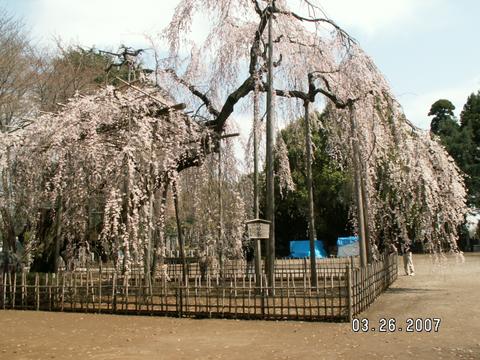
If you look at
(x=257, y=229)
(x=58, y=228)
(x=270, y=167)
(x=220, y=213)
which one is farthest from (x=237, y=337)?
(x=58, y=228)

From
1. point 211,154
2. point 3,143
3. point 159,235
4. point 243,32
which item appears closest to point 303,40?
point 243,32

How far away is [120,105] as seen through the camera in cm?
1093

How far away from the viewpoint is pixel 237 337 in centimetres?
775

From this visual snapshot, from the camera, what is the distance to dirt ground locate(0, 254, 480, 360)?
21.4 feet

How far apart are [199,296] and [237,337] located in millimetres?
2345

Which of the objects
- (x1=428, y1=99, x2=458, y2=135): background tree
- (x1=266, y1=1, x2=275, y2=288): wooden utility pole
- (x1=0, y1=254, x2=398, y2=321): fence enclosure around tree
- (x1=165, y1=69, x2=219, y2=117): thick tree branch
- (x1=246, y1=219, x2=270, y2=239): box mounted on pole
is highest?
(x1=428, y1=99, x2=458, y2=135): background tree

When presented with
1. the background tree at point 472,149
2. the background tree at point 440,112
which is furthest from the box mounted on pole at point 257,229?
the background tree at point 440,112

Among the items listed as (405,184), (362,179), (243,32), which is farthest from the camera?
(362,179)

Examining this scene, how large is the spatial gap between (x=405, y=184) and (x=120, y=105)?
26.0 feet

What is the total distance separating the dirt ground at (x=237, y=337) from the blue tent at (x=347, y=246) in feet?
70.7

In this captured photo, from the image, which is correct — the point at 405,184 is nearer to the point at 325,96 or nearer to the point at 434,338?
the point at 325,96

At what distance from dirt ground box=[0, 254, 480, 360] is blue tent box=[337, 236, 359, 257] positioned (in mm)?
21543

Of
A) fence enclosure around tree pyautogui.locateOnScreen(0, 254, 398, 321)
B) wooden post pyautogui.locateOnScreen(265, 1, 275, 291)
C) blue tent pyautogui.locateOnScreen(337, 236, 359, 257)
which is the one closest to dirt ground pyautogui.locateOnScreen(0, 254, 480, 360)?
fence enclosure around tree pyautogui.locateOnScreen(0, 254, 398, 321)

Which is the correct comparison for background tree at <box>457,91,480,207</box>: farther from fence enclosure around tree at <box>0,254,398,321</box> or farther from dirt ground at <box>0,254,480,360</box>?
dirt ground at <box>0,254,480,360</box>
